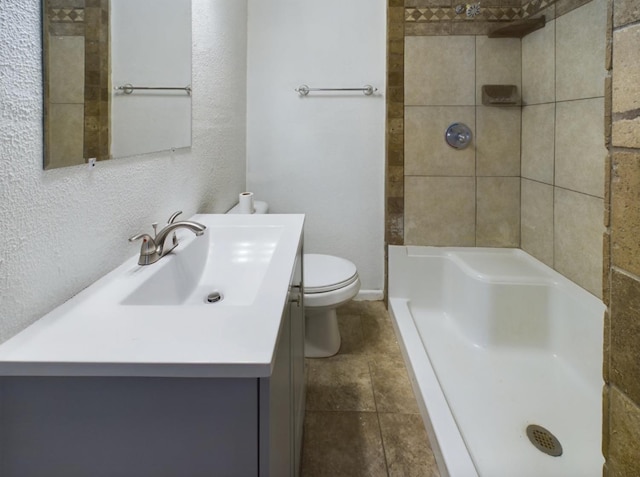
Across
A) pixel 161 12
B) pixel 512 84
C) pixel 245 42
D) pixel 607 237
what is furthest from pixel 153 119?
pixel 512 84

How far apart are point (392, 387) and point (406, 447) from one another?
1.18 ft

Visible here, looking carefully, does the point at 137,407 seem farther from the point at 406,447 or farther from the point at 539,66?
the point at 539,66

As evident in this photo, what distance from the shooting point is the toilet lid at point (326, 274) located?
74.0 inches

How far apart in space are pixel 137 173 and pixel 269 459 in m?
0.87

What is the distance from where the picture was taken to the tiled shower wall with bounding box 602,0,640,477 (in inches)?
20.5

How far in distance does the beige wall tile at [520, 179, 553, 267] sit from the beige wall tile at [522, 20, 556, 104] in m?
0.47

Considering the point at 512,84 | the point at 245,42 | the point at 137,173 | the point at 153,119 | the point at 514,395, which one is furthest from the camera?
the point at 245,42

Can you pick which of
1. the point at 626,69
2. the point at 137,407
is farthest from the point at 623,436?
the point at 137,407

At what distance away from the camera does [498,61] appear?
92.0 inches

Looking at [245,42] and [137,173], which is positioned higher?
[245,42]

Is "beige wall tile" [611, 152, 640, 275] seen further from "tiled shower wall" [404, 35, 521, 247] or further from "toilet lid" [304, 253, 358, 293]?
"tiled shower wall" [404, 35, 521, 247]

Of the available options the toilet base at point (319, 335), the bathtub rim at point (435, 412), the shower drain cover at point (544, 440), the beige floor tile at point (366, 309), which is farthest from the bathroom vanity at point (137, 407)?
the beige floor tile at point (366, 309)

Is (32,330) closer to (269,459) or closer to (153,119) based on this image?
(269,459)

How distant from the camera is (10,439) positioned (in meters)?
0.60
